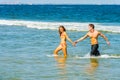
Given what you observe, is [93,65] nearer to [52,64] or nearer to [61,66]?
[61,66]

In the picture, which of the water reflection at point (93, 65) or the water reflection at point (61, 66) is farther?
the water reflection at point (93, 65)


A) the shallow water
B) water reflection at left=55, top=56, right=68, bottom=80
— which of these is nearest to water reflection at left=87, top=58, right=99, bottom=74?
the shallow water

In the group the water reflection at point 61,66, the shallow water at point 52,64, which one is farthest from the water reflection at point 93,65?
the water reflection at point 61,66

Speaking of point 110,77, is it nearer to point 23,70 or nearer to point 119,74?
point 119,74

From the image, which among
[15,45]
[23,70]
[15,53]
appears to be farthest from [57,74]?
[15,45]

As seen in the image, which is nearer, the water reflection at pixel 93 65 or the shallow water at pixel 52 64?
the shallow water at pixel 52 64

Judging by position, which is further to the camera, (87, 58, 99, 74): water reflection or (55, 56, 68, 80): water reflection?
(87, 58, 99, 74): water reflection

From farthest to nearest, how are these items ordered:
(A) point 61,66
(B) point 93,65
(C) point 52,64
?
(C) point 52,64
(B) point 93,65
(A) point 61,66

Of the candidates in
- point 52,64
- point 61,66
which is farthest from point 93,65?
point 52,64

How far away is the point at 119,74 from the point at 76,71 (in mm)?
1285

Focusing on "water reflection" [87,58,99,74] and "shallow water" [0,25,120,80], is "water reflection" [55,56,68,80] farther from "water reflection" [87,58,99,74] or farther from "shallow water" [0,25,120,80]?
"water reflection" [87,58,99,74]

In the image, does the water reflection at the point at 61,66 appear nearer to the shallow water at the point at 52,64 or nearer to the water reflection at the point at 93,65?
the shallow water at the point at 52,64

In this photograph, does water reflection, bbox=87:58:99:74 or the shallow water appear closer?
the shallow water

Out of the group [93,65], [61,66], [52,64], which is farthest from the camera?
[52,64]
